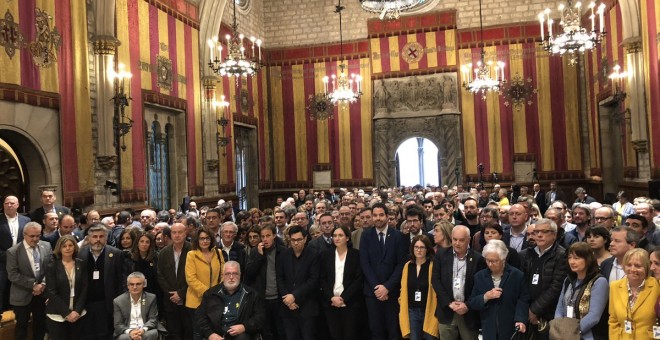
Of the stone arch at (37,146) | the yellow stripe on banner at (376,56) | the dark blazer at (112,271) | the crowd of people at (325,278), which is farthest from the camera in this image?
the yellow stripe on banner at (376,56)

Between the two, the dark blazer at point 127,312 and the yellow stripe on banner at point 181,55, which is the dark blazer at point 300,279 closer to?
the dark blazer at point 127,312

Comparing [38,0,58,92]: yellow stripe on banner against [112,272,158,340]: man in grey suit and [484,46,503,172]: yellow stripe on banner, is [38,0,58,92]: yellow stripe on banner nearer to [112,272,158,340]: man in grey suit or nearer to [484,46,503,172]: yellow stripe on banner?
[112,272,158,340]: man in grey suit

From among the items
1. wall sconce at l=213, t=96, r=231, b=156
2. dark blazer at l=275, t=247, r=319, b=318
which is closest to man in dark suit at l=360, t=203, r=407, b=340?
dark blazer at l=275, t=247, r=319, b=318

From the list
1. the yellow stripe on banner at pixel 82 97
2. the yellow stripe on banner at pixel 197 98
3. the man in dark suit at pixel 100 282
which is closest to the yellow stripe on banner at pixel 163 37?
the yellow stripe on banner at pixel 197 98

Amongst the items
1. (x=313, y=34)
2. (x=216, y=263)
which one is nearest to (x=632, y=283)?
(x=216, y=263)

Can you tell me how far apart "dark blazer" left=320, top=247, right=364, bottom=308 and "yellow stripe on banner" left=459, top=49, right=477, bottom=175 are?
13.6 metres

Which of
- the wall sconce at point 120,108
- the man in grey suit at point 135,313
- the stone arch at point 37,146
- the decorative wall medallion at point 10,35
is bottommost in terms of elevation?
Answer: the man in grey suit at point 135,313

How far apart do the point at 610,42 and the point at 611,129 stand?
2.78 meters

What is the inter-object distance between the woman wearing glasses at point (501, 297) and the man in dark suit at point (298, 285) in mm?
1717

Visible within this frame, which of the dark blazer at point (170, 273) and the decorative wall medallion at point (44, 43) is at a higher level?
the decorative wall medallion at point (44, 43)

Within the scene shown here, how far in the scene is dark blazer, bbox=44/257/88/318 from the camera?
18.0 feet

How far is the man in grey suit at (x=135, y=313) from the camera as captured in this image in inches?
205

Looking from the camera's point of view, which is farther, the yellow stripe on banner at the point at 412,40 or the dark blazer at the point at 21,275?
the yellow stripe on banner at the point at 412,40

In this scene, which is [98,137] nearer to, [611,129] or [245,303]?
[245,303]
